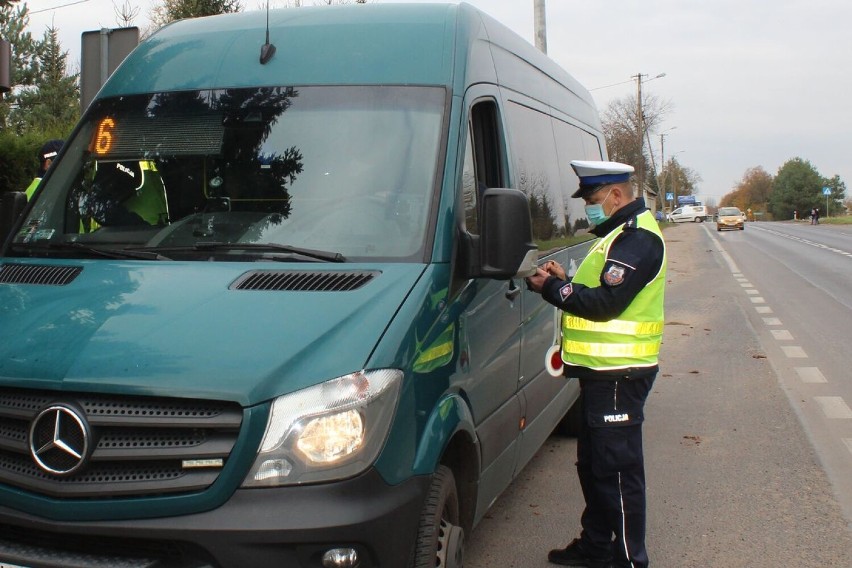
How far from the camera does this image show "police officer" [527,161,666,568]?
412 cm

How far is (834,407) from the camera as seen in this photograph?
8.00 metres

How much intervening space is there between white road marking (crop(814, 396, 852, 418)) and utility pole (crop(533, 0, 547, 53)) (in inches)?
468

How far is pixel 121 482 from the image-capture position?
2.87 metres

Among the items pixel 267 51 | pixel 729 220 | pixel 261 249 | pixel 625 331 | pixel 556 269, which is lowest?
pixel 729 220

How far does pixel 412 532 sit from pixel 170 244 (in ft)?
5.09

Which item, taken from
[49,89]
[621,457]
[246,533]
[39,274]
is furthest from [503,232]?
[49,89]

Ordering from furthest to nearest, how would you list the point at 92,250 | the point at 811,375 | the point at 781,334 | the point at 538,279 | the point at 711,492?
1. the point at 781,334
2. the point at 811,375
3. the point at 711,492
4. the point at 538,279
5. the point at 92,250

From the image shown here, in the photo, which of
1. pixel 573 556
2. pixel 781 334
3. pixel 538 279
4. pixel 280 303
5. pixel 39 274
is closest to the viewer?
pixel 280 303

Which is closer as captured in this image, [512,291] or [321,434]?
[321,434]

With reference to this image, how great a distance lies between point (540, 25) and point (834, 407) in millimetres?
12484

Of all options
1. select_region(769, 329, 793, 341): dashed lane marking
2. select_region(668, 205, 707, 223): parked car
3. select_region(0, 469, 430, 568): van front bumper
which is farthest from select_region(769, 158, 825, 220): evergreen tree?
select_region(0, 469, 430, 568): van front bumper

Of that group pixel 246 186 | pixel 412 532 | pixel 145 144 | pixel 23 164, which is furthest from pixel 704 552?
pixel 23 164

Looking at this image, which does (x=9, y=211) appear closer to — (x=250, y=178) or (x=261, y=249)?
(x=250, y=178)

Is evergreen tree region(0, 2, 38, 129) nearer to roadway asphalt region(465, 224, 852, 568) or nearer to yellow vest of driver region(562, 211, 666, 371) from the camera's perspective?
roadway asphalt region(465, 224, 852, 568)
